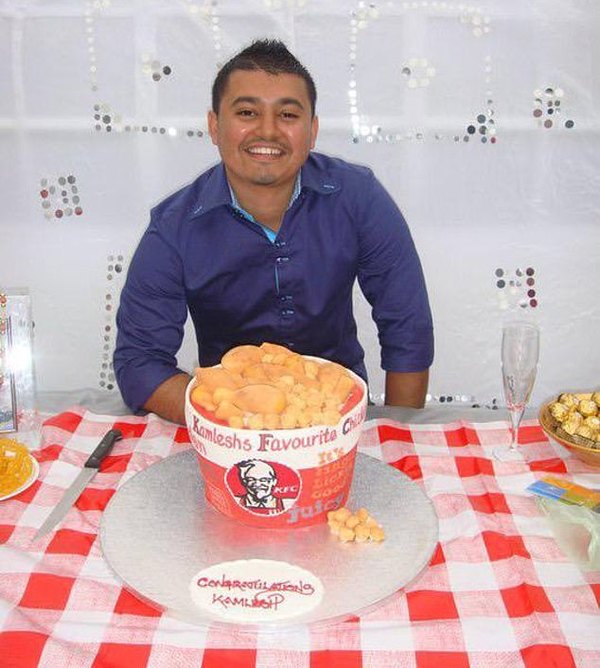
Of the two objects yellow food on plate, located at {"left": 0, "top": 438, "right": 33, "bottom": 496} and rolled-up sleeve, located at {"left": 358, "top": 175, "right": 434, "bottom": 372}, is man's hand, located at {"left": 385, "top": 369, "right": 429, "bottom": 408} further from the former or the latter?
yellow food on plate, located at {"left": 0, "top": 438, "right": 33, "bottom": 496}

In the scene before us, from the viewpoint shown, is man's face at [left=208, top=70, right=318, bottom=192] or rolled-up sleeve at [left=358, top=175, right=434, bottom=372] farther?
rolled-up sleeve at [left=358, top=175, right=434, bottom=372]

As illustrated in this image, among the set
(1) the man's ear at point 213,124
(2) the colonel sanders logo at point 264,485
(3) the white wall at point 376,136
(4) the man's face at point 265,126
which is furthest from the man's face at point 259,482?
(3) the white wall at point 376,136

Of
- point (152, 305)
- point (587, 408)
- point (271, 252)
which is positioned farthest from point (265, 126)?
point (587, 408)

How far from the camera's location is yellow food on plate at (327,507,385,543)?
40.1 inches

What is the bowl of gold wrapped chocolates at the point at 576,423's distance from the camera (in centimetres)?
120

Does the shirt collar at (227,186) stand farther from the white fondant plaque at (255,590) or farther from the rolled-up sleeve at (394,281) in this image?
the white fondant plaque at (255,590)

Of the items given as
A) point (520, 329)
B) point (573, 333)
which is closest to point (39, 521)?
point (520, 329)

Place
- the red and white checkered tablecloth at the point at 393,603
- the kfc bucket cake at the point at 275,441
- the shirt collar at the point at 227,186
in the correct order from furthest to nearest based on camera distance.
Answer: the shirt collar at the point at 227,186, the kfc bucket cake at the point at 275,441, the red and white checkered tablecloth at the point at 393,603

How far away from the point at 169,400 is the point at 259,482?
465 millimetres

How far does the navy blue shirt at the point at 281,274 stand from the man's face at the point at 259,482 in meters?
0.66

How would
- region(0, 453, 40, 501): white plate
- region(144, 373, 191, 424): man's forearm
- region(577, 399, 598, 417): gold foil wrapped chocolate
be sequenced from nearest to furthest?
1. region(0, 453, 40, 501): white plate
2. region(577, 399, 598, 417): gold foil wrapped chocolate
3. region(144, 373, 191, 424): man's forearm

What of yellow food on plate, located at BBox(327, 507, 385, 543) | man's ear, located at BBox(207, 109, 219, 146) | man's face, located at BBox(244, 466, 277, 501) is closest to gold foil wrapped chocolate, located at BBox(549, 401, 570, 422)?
yellow food on plate, located at BBox(327, 507, 385, 543)

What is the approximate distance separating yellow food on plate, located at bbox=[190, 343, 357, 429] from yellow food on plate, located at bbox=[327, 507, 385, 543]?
0.13 m

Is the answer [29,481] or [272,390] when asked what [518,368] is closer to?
[272,390]
